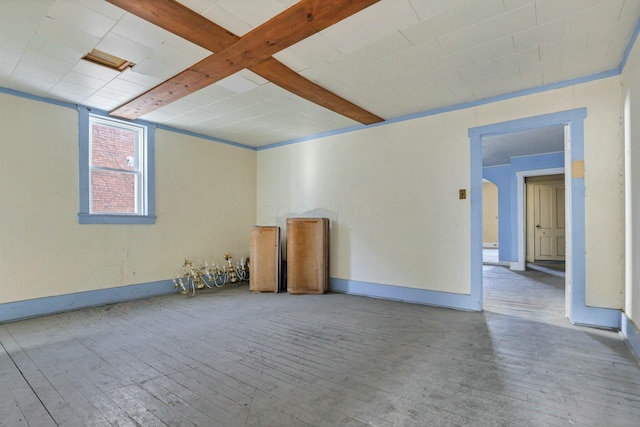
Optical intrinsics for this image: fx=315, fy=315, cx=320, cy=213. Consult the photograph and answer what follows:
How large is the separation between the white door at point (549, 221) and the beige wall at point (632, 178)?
22.6ft

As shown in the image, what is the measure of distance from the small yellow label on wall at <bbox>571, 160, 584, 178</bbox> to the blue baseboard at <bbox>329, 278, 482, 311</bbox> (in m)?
1.81

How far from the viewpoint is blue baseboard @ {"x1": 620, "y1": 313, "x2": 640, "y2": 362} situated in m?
2.57

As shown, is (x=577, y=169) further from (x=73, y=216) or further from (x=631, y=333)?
(x=73, y=216)

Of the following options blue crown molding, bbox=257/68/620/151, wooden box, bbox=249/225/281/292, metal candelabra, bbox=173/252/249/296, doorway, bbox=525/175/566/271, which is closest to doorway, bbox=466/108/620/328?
blue crown molding, bbox=257/68/620/151

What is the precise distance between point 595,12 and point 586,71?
3.83ft

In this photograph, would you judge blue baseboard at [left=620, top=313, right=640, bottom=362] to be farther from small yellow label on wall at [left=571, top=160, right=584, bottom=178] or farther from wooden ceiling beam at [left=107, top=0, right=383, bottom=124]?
wooden ceiling beam at [left=107, top=0, right=383, bottom=124]

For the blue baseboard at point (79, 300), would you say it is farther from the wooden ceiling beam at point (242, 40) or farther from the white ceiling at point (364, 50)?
the wooden ceiling beam at point (242, 40)

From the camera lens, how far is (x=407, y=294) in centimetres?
453

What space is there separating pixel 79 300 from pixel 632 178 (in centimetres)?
626

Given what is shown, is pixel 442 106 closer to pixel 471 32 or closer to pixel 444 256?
pixel 471 32

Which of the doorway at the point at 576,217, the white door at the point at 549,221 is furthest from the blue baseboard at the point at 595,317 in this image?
the white door at the point at 549,221

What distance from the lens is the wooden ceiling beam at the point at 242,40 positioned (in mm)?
2229

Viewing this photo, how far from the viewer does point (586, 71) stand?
3250 millimetres

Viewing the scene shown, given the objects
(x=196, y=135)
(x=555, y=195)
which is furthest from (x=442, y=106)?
(x=555, y=195)
